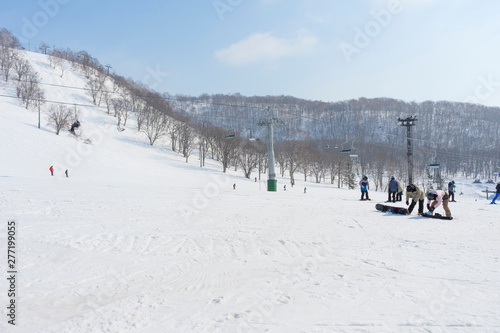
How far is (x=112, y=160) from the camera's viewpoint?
46219 mm

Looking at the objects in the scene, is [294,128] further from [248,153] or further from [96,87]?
[96,87]

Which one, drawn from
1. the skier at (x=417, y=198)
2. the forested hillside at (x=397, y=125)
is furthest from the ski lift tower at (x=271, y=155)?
the forested hillside at (x=397, y=125)

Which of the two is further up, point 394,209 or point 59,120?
point 59,120

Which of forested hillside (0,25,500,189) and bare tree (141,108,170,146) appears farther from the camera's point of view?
bare tree (141,108,170,146)

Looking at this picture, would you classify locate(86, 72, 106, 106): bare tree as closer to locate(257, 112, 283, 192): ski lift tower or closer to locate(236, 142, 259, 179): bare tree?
locate(236, 142, 259, 179): bare tree

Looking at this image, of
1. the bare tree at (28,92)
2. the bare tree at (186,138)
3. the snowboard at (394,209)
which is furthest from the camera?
the bare tree at (186,138)

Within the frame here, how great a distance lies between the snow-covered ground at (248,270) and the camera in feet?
14.2

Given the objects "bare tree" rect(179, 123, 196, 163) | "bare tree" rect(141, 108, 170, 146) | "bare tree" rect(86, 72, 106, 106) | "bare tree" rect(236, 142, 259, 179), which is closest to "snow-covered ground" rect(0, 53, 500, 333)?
"bare tree" rect(236, 142, 259, 179)

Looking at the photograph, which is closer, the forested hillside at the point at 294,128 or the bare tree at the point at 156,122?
the forested hillside at the point at 294,128

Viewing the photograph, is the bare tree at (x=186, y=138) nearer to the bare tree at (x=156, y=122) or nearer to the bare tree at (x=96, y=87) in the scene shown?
the bare tree at (x=156, y=122)

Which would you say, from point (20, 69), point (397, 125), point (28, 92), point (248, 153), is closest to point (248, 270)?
point (248, 153)

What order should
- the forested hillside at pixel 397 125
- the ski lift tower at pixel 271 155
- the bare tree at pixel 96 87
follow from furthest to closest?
the forested hillside at pixel 397 125
the bare tree at pixel 96 87
the ski lift tower at pixel 271 155

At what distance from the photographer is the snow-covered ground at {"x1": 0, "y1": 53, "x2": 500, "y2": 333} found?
14.2 feet

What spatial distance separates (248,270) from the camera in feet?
20.9
